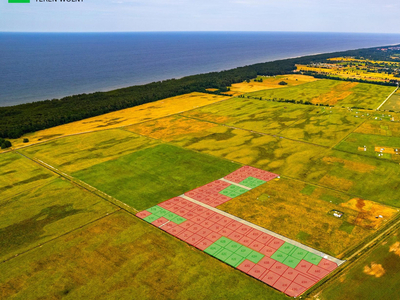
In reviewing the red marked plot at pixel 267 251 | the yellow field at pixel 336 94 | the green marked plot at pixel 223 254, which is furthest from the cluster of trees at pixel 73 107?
the red marked plot at pixel 267 251

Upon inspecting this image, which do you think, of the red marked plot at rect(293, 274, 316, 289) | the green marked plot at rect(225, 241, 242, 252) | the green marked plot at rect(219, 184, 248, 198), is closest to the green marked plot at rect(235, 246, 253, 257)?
the green marked plot at rect(225, 241, 242, 252)

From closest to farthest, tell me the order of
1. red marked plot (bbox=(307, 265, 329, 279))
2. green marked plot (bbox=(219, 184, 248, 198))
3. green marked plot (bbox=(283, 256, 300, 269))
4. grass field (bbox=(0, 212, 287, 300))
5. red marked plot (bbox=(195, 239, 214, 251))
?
grass field (bbox=(0, 212, 287, 300)), red marked plot (bbox=(307, 265, 329, 279)), green marked plot (bbox=(283, 256, 300, 269)), red marked plot (bbox=(195, 239, 214, 251)), green marked plot (bbox=(219, 184, 248, 198))

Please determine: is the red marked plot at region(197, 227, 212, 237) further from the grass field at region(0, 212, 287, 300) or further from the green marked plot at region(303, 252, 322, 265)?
the green marked plot at region(303, 252, 322, 265)

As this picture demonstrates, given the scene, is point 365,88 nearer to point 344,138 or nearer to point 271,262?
point 344,138

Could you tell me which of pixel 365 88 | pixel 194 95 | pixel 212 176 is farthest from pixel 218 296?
pixel 365 88

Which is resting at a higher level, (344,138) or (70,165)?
(344,138)

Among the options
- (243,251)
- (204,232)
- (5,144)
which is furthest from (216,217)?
(5,144)

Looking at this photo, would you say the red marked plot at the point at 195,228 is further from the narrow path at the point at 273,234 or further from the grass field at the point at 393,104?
the grass field at the point at 393,104
